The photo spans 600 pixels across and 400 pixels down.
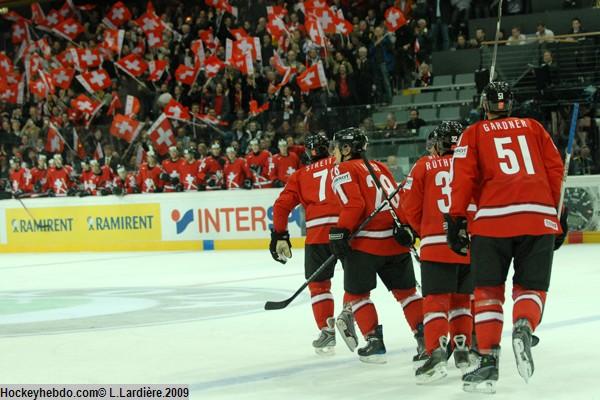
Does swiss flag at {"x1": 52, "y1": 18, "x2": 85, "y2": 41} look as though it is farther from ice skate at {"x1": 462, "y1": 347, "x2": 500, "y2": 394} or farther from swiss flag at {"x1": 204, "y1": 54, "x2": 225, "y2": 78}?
ice skate at {"x1": 462, "y1": 347, "x2": 500, "y2": 394}

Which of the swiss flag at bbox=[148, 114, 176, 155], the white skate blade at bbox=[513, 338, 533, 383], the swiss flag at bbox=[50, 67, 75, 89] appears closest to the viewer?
the white skate blade at bbox=[513, 338, 533, 383]

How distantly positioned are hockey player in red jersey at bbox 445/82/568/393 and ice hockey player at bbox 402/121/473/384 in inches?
16.1

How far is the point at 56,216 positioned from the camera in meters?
18.4

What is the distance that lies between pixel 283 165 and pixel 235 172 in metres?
0.87

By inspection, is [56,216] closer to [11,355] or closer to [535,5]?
[535,5]

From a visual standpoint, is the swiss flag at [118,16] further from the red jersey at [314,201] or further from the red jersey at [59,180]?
the red jersey at [314,201]

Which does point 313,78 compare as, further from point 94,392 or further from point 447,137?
point 94,392

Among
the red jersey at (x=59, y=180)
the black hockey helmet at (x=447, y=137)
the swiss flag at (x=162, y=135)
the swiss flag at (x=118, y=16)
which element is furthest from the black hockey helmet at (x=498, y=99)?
the swiss flag at (x=118, y=16)

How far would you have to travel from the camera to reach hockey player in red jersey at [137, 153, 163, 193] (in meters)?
18.0

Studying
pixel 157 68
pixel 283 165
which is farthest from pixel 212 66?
pixel 283 165

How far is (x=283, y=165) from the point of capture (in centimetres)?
1669

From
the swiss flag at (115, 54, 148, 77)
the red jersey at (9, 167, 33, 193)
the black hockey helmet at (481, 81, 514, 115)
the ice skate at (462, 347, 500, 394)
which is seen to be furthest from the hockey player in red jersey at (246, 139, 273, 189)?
the ice skate at (462, 347, 500, 394)

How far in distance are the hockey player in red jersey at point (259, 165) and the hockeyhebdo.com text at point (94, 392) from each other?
1137 centimetres

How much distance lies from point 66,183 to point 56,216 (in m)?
1.10
